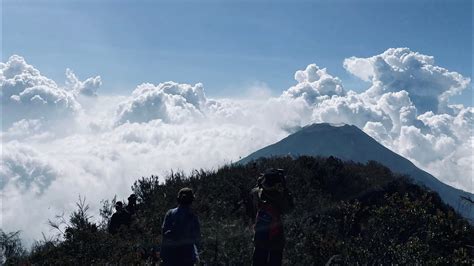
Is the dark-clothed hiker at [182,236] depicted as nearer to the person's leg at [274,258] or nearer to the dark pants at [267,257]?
the dark pants at [267,257]

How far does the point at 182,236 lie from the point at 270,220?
121 centimetres

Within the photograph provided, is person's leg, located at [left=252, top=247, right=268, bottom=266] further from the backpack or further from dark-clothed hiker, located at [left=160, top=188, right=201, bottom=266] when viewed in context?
dark-clothed hiker, located at [left=160, top=188, right=201, bottom=266]

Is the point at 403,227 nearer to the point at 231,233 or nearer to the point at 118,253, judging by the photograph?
the point at 231,233

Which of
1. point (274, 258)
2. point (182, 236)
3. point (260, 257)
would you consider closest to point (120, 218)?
point (182, 236)

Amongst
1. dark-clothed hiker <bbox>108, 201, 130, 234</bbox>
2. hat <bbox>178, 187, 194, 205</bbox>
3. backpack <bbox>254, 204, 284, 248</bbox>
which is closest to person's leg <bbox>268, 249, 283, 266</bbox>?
backpack <bbox>254, 204, 284, 248</bbox>

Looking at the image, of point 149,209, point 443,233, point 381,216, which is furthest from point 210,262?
point 149,209

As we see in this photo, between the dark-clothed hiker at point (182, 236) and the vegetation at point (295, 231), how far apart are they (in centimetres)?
115

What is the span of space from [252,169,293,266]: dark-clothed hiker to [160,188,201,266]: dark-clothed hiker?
0.86m

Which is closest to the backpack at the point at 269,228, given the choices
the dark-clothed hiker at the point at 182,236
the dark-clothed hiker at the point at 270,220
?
the dark-clothed hiker at the point at 270,220

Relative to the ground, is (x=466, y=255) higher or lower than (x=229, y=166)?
lower

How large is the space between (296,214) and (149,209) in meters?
3.93

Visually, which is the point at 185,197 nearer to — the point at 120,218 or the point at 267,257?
the point at 267,257

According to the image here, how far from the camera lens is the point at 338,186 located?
18578mm

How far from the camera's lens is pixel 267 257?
7750 mm
